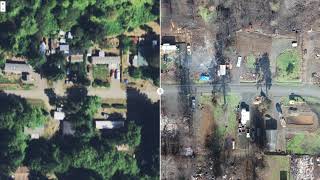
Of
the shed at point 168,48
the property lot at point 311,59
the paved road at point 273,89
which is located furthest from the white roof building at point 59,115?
the property lot at point 311,59

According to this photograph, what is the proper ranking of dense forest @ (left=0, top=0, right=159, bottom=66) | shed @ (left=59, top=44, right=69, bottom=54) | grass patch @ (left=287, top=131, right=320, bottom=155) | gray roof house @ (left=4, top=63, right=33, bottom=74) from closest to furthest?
dense forest @ (left=0, top=0, right=159, bottom=66), gray roof house @ (left=4, top=63, right=33, bottom=74), shed @ (left=59, top=44, right=69, bottom=54), grass patch @ (left=287, top=131, right=320, bottom=155)

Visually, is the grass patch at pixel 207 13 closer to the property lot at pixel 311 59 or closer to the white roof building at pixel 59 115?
the property lot at pixel 311 59

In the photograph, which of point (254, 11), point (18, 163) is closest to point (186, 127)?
point (254, 11)

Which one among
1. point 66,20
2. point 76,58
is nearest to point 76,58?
point 76,58

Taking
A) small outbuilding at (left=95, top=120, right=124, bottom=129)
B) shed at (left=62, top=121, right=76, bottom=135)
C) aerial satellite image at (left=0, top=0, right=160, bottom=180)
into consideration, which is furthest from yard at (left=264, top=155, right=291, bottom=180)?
shed at (left=62, top=121, right=76, bottom=135)

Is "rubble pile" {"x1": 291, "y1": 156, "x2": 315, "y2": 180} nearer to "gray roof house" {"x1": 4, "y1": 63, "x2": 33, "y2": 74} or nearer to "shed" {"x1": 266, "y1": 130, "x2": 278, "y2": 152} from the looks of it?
"shed" {"x1": 266, "y1": 130, "x2": 278, "y2": 152}

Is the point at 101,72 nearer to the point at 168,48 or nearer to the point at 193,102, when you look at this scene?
the point at 168,48

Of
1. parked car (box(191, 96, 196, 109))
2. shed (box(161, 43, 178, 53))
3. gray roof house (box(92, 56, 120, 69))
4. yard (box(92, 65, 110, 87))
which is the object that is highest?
shed (box(161, 43, 178, 53))
